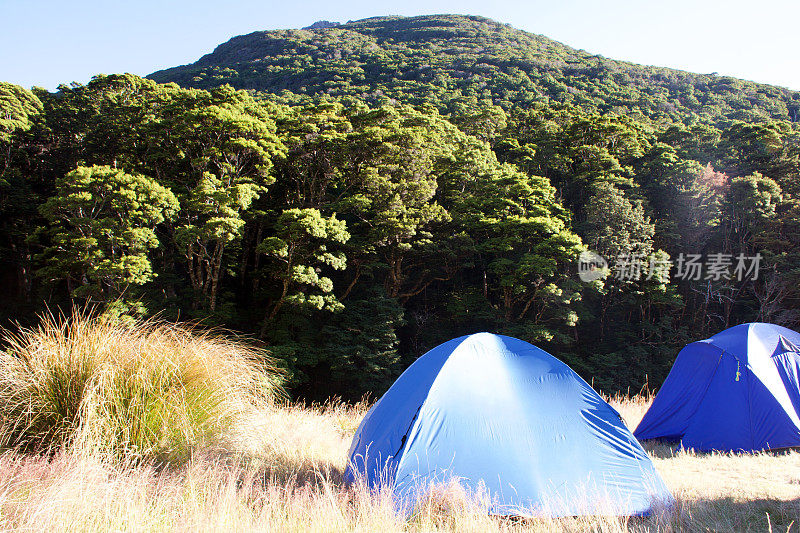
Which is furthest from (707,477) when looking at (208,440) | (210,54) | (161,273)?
(210,54)

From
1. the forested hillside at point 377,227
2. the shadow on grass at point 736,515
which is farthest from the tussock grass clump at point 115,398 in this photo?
the forested hillside at point 377,227

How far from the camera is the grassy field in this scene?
7.56 feet

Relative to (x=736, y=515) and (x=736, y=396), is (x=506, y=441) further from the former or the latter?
(x=736, y=396)

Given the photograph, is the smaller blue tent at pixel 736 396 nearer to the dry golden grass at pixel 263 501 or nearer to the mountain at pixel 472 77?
the dry golden grass at pixel 263 501

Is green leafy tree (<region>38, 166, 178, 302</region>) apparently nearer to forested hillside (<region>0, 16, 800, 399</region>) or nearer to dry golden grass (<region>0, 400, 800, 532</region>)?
forested hillside (<region>0, 16, 800, 399</region>)

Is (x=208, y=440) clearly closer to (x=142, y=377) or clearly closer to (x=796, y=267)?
(x=142, y=377)

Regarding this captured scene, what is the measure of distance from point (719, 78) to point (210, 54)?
6155 centimetres

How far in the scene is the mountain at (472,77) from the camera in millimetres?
35969

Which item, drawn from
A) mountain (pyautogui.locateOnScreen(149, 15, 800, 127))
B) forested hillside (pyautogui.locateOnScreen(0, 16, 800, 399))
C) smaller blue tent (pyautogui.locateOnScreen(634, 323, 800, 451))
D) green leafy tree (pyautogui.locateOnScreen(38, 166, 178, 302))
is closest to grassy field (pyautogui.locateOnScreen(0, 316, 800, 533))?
smaller blue tent (pyautogui.locateOnScreen(634, 323, 800, 451))

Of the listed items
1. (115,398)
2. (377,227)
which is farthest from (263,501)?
(377,227)

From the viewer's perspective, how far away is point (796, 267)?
16.7 meters

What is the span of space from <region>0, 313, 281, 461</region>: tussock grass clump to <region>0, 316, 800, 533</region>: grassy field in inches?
0.7

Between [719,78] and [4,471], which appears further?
[719,78]

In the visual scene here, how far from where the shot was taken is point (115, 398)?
303 cm
